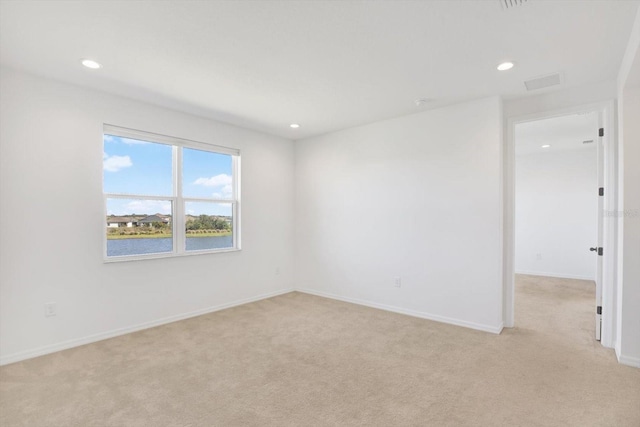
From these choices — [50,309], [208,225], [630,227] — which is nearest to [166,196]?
[208,225]

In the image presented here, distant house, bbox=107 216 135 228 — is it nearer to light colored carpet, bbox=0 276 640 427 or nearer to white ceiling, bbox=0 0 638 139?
light colored carpet, bbox=0 276 640 427

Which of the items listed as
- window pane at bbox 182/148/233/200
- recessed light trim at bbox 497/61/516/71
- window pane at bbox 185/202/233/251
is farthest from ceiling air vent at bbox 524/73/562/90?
window pane at bbox 185/202/233/251

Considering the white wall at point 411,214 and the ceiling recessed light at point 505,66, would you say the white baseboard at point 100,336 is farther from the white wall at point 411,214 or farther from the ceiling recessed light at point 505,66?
the ceiling recessed light at point 505,66

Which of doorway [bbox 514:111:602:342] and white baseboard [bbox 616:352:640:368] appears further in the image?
doorway [bbox 514:111:602:342]

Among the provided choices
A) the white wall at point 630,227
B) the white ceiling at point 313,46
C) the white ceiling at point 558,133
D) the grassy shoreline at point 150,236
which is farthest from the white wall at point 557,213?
the grassy shoreline at point 150,236

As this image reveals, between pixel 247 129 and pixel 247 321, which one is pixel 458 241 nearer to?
pixel 247 321

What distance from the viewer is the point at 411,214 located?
4.09 m

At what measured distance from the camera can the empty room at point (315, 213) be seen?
83.3 inches

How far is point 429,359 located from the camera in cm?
280

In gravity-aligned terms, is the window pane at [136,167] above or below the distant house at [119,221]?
above

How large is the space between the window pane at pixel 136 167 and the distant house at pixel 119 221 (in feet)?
0.94

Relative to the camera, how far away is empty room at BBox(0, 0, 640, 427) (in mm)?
2115

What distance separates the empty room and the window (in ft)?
0.08

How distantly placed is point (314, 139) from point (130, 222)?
292cm
